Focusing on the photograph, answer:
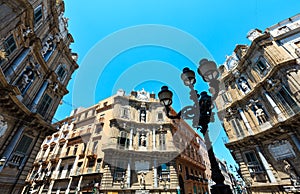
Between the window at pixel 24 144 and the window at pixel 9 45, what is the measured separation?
638 centimetres

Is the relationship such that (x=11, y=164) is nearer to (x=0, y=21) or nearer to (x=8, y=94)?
(x=8, y=94)

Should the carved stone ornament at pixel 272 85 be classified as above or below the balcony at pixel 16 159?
above

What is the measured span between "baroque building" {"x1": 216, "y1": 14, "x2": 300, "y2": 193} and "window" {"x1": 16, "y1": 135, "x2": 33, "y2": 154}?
63.2 ft

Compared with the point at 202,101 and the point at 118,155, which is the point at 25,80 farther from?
the point at 202,101

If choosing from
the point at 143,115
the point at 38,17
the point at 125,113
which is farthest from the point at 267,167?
the point at 38,17

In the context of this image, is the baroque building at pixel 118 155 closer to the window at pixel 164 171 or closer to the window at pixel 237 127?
the window at pixel 164 171

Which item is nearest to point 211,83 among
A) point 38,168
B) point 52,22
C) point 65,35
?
point 52,22

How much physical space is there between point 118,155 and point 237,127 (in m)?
14.2

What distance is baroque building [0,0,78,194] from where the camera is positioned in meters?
9.32

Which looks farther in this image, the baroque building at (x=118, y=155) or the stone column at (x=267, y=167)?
the baroque building at (x=118, y=155)

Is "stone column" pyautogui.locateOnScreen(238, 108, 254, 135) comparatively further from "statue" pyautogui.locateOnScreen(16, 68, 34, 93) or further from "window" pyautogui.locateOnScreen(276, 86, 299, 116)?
"statue" pyautogui.locateOnScreen(16, 68, 34, 93)

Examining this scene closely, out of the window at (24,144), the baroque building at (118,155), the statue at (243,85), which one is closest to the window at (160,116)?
the baroque building at (118,155)

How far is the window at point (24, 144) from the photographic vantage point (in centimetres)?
1079

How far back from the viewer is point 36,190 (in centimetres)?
2023
